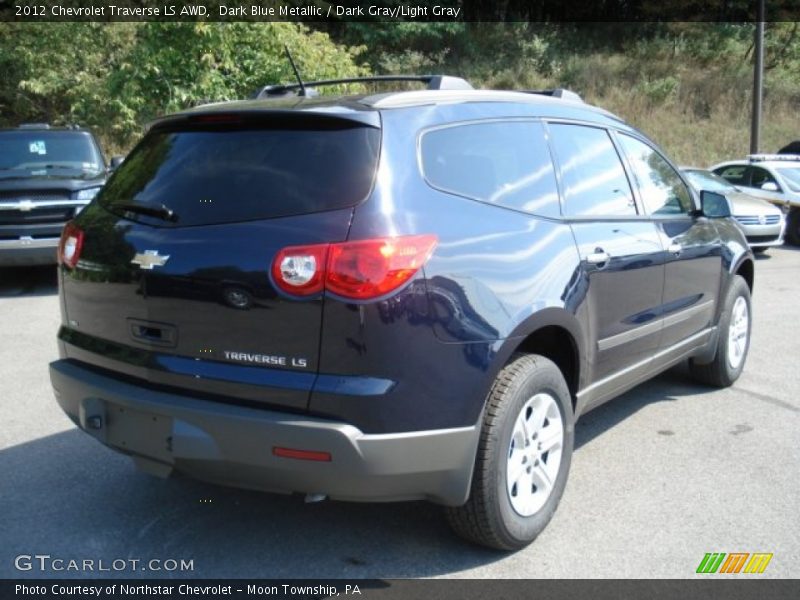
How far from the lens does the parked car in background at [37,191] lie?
9.21 m

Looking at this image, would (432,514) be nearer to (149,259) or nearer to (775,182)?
(149,259)

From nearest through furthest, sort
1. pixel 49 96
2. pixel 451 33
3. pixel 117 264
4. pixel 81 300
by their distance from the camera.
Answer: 1. pixel 117 264
2. pixel 81 300
3. pixel 49 96
4. pixel 451 33

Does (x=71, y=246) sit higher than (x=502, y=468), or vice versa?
(x=71, y=246)

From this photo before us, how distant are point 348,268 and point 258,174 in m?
0.59

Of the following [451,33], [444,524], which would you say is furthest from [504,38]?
[444,524]

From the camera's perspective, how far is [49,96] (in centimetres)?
2198

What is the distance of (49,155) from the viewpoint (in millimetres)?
10273

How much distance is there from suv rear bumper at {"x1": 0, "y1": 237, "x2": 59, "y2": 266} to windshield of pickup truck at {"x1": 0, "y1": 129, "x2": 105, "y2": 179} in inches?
40.7

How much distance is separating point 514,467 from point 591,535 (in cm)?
55

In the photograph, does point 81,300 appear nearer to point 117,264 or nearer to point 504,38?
point 117,264

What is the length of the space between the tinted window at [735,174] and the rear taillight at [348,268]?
1344 centimetres

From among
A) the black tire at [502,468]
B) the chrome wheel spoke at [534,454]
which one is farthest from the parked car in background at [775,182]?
the black tire at [502,468]

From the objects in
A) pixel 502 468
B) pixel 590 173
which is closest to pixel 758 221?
pixel 590 173

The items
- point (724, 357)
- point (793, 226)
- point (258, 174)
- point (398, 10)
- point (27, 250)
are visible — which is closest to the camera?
point (258, 174)
